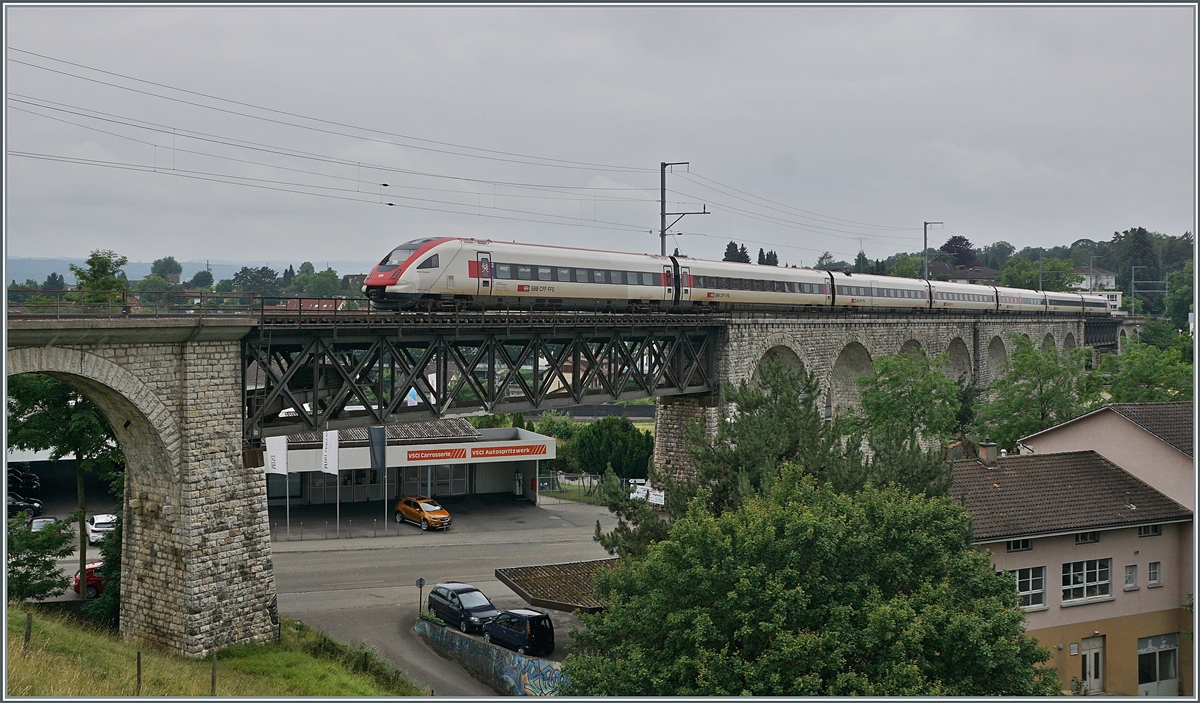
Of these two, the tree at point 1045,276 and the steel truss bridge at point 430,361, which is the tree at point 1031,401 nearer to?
the steel truss bridge at point 430,361

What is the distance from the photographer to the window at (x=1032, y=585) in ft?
79.8

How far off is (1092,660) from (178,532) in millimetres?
21151

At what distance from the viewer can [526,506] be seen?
44344 millimetres

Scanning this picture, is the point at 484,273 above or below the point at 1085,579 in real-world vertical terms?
above

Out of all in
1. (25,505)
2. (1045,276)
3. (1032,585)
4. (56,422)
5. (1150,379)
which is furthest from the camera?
(1045,276)

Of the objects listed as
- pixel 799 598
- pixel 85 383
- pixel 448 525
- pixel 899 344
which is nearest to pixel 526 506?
pixel 448 525

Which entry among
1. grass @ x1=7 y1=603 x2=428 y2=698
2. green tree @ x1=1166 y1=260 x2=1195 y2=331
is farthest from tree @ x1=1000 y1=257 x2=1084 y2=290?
grass @ x1=7 y1=603 x2=428 y2=698

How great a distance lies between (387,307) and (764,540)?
15846 millimetres

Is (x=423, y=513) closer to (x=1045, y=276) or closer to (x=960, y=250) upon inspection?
(x=1045, y=276)

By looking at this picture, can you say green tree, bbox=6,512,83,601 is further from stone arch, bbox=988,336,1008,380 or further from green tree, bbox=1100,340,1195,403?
stone arch, bbox=988,336,1008,380

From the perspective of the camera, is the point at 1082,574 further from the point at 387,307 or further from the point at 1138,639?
the point at 387,307

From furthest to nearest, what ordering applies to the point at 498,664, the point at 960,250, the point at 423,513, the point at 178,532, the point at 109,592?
the point at 960,250 < the point at 423,513 < the point at 109,592 < the point at 498,664 < the point at 178,532

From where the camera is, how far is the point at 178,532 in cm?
2097

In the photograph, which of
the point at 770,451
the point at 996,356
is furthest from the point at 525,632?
the point at 996,356
